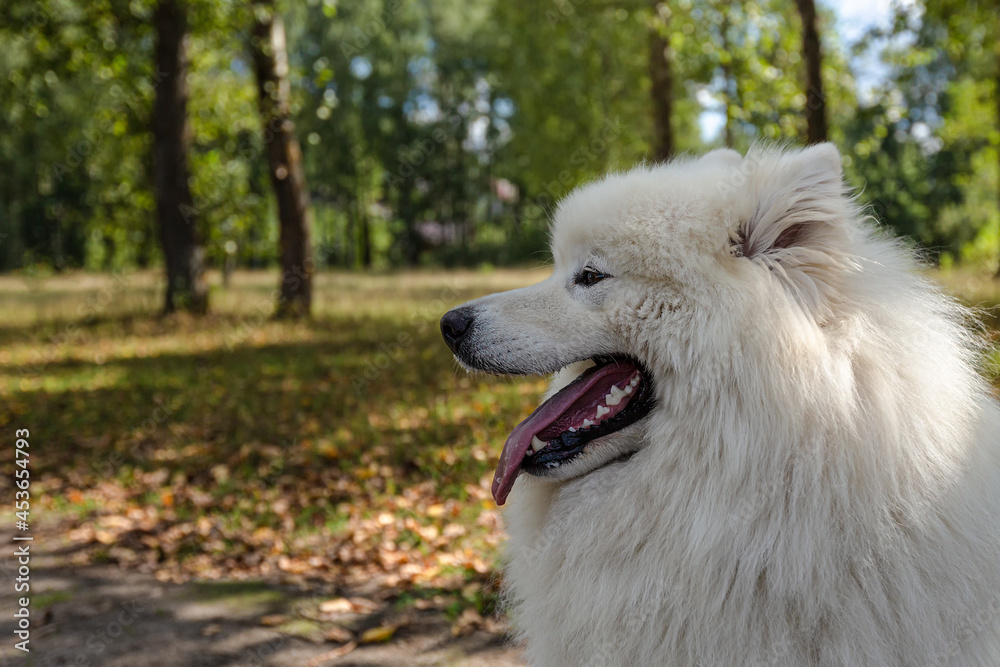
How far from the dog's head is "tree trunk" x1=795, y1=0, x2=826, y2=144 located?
607 centimetres

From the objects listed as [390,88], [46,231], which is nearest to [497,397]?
[390,88]

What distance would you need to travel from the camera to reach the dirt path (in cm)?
346

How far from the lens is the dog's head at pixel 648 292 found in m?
1.87

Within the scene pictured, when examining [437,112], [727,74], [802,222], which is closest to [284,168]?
[727,74]

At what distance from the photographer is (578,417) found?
2.19 meters

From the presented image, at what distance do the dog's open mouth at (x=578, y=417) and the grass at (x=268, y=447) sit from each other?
1439 mm

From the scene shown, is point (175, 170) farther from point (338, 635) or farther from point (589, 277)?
point (589, 277)

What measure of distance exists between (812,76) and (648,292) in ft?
23.3

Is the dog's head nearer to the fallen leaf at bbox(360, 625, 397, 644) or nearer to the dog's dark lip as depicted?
the dog's dark lip

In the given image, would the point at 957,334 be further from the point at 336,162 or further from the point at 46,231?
Result: the point at 46,231

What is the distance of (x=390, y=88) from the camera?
39.2 metres

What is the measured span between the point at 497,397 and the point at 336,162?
35204 mm

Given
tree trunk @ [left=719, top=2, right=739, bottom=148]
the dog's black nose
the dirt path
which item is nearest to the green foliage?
tree trunk @ [left=719, top=2, right=739, bottom=148]

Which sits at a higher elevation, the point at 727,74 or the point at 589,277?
the point at 727,74
